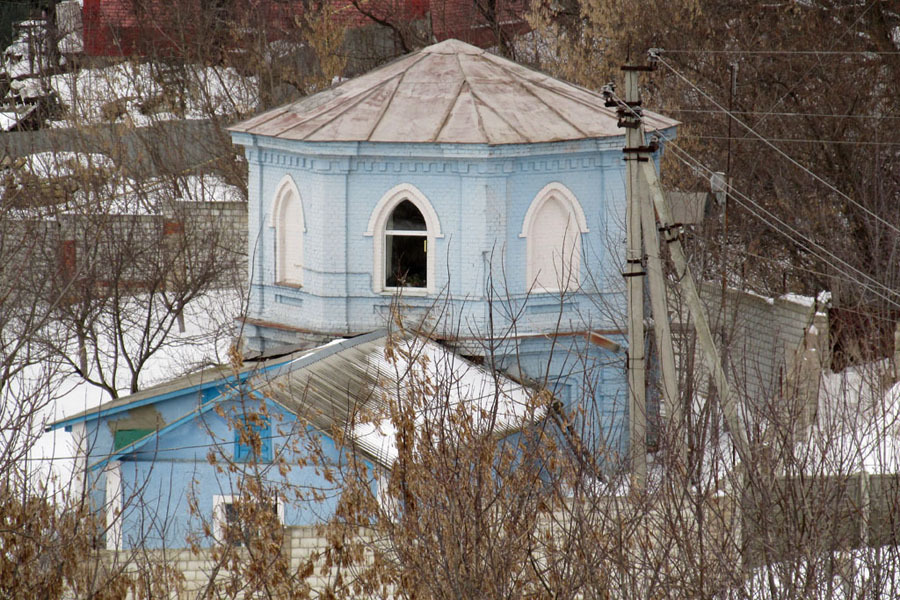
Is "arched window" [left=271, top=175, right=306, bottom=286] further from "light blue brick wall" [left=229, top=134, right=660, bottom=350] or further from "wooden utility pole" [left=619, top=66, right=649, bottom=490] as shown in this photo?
"wooden utility pole" [left=619, top=66, right=649, bottom=490]

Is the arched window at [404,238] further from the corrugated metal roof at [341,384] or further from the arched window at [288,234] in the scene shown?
the arched window at [288,234]

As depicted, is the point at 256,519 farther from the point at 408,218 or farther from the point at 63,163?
the point at 63,163

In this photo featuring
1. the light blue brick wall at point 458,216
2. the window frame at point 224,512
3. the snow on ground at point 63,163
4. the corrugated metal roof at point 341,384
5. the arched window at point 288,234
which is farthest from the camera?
the snow on ground at point 63,163

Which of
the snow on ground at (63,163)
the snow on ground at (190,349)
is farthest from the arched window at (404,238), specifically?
A: the snow on ground at (63,163)

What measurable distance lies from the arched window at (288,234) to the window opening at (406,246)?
5.03 ft

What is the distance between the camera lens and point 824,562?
7102 mm

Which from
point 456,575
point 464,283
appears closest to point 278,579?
point 456,575

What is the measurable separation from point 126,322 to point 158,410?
11523 millimetres

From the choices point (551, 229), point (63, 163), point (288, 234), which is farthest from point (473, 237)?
point (63, 163)

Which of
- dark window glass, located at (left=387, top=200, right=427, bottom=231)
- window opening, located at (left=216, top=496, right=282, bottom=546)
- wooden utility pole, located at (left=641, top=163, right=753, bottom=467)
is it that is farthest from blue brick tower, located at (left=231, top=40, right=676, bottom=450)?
window opening, located at (left=216, top=496, right=282, bottom=546)

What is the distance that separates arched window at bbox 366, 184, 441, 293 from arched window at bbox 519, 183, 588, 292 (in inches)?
55.9

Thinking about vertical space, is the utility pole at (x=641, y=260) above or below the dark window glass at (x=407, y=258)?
below

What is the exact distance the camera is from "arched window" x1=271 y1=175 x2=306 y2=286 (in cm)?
1986

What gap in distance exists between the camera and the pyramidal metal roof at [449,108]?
18.7 m
